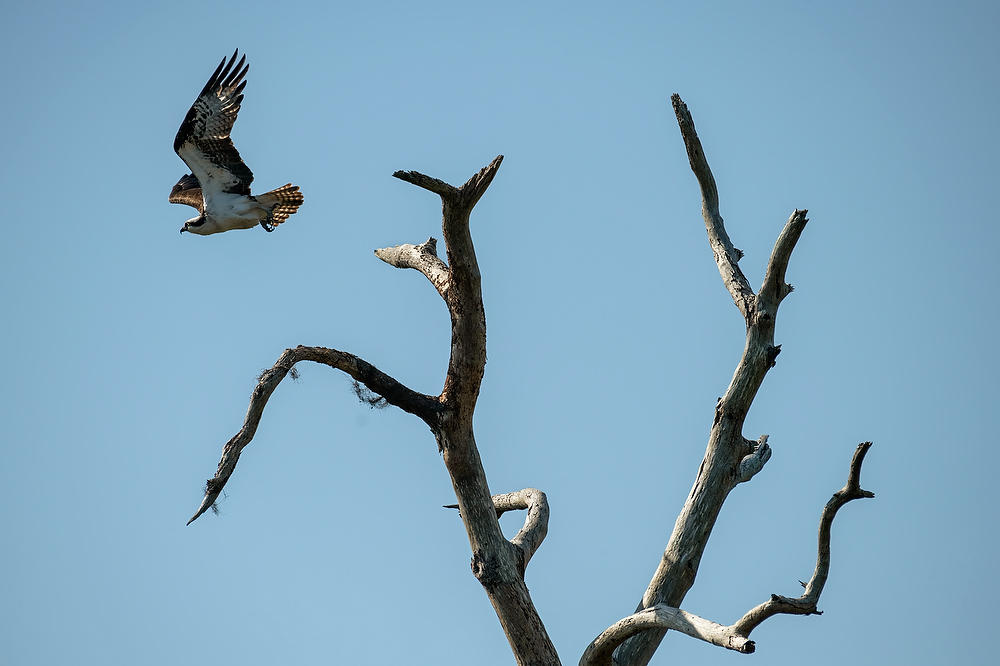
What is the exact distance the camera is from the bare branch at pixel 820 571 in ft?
23.5

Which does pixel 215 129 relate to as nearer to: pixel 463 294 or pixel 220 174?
pixel 220 174

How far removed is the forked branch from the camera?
632 cm

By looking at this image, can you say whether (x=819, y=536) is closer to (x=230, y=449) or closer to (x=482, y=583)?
(x=482, y=583)

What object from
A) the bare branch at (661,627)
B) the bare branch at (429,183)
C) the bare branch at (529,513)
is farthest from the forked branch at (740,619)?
the bare branch at (429,183)

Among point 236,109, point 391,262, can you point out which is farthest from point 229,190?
point 391,262

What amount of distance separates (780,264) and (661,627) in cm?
276

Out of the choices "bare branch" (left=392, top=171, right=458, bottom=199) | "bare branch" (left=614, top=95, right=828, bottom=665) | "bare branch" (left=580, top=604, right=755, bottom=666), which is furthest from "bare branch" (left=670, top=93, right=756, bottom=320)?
"bare branch" (left=580, top=604, right=755, bottom=666)

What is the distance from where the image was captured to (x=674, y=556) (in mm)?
8320

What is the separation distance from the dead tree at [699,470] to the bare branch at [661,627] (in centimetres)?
2

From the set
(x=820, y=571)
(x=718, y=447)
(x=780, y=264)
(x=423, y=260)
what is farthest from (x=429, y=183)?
(x=820, y=571)

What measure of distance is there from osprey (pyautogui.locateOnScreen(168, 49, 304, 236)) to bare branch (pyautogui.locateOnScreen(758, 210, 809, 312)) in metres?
6.53

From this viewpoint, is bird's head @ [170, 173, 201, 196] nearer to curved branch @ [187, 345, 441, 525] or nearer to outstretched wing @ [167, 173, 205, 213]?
outstretched wing @ [167, 173, 205, 213]

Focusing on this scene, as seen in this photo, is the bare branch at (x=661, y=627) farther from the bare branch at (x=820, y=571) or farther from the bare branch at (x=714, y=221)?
the bare branch at (x=714, y=221)

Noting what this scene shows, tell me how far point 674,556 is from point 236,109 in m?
6.98
